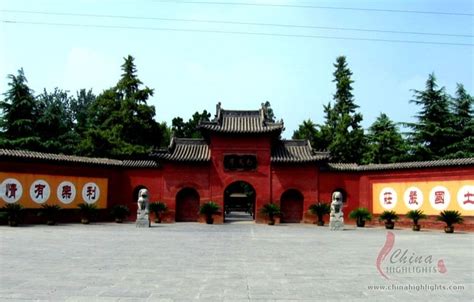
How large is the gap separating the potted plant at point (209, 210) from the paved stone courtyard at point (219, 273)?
36.4 feet

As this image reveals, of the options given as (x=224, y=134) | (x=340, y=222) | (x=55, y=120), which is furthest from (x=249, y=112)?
(x=55, y=120)

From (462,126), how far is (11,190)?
28174 millimetres

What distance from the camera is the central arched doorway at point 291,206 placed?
959 inches

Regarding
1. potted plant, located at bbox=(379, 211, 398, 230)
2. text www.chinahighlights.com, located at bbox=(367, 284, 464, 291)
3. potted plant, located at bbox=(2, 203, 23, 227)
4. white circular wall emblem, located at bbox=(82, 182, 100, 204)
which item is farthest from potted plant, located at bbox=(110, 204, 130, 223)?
text www.chinahighlights.com, located at bbox=(367, 284, 464, 291)

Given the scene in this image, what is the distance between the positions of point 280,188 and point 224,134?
4.48 metres

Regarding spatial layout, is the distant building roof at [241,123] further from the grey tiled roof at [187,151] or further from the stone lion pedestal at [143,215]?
the stone lion pedestal at [143,215]

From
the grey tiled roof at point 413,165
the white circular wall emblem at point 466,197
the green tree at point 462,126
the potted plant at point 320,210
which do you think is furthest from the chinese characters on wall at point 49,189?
the green tree at point 462,126

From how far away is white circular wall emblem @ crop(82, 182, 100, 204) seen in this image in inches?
886

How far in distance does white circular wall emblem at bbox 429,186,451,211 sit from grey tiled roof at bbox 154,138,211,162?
38.8 ft

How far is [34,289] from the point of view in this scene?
5.85 meters

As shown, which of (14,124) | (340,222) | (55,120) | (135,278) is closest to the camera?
(135,278)

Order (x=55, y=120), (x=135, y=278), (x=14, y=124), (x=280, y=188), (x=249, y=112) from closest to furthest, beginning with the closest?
(x=135, y=278)
(x=280, y=188)
(x=249, y=112)
(x=14, y=124)
(x=55, y=120)

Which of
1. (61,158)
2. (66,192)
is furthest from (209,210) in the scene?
(61,158)

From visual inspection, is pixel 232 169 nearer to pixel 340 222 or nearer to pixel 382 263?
pixel 340 222
